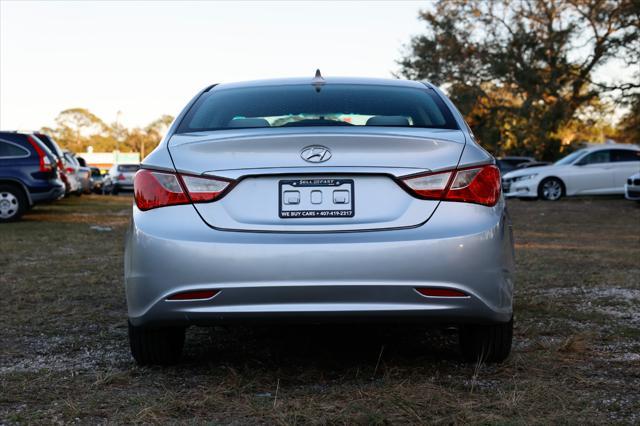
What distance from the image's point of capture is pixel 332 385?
4141mm

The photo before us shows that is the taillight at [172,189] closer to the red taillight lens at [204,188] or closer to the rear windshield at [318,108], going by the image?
the red taillight lens at [204,188]

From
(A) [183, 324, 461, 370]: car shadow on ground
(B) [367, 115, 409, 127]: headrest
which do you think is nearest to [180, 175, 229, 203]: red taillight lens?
(B) [367, 115, 409, 127]: headrest

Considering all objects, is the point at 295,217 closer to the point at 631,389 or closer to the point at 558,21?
the point at 631,389

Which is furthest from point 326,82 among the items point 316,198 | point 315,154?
point 316,198

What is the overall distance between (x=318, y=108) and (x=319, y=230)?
44.3 inches

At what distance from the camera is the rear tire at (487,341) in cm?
445

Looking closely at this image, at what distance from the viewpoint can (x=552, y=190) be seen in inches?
997

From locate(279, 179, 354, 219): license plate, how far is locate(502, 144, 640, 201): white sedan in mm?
21863

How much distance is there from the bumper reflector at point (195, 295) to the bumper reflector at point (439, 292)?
2.88 feet

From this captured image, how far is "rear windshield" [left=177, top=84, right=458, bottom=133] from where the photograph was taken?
4480mm

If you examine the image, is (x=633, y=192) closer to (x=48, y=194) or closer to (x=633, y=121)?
(x=633, y=121)

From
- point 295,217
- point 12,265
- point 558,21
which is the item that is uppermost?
point 558,21

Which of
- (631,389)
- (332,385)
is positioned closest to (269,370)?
(332,385)

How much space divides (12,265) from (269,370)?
6091 millimetres
